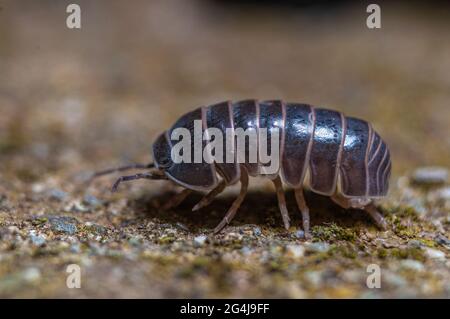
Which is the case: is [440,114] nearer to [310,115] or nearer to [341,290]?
[310,115]

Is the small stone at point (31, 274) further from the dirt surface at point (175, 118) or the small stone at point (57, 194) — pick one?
the small stone at point (57, 194)

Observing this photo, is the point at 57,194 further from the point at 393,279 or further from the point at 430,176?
the point at 430,176

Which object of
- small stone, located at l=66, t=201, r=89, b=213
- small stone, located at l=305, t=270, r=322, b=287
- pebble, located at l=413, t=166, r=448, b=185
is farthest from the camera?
pebble, located at l=413, t=166, r=448, b=185

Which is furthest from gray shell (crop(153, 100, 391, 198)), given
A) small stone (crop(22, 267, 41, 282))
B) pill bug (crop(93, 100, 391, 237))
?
small stone (crop(22, 267, 41, 282))

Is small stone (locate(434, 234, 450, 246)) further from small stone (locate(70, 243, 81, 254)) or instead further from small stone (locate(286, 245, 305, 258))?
small stone (locate(70, 243, 81, 254))

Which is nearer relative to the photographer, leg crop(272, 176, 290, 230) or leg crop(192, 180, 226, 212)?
leg crop(272, 176, 290, 230)

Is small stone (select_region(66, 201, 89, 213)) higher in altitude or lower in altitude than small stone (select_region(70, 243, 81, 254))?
higher

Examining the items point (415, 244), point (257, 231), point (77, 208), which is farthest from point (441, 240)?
point (77, 208)

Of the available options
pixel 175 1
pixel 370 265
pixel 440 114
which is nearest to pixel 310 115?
pixel 370 265
